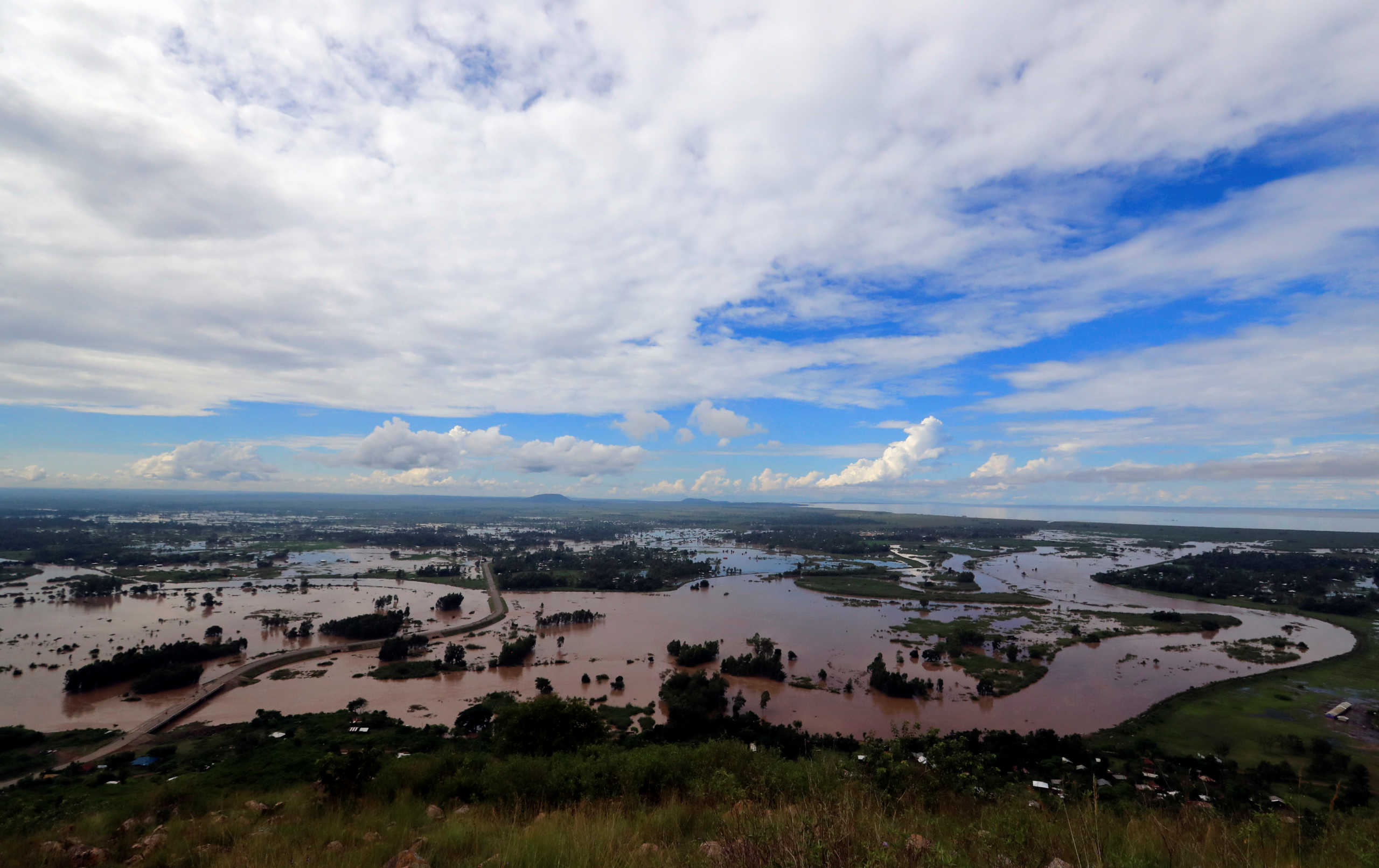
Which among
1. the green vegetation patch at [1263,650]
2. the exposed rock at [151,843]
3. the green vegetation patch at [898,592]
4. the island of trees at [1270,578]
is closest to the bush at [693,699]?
the exposed rock at [151,843]

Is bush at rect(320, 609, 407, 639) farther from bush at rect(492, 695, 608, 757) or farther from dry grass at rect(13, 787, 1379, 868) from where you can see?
dry grass at rect(13, 787, 1379, 868)

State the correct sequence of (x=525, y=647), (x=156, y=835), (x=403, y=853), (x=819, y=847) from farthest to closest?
(x=525, y=647) < (x=156, y=835) < (x=403, y=853) < (x=819, y=847)

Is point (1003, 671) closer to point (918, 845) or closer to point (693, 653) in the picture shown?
point (693, 653)

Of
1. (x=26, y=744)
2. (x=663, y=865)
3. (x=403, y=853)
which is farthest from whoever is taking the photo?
(x=26, y=744)

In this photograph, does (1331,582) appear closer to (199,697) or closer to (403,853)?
(403,853)

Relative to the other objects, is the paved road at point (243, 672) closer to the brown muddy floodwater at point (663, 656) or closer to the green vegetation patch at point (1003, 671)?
the brown muddy floodwater at point (663, 656)

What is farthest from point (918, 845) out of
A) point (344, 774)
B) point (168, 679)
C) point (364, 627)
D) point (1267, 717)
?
point (364, 627)

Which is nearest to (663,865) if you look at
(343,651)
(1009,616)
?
(343,651)
